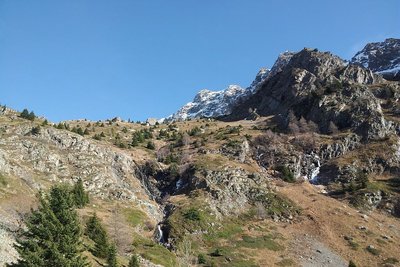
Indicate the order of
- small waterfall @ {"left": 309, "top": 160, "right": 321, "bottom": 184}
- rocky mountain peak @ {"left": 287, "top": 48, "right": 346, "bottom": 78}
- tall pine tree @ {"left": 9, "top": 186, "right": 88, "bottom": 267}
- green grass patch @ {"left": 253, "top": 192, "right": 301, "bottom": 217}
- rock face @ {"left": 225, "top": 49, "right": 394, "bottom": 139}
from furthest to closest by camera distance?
rocky mountain peak @ {"left": 287, "top": 48, "right": 346, "bottom": 78}
rock face @ {"left": 225, "top": 49, "right": 394, "bottom": 139}
small waterfall @ {"left": 309, "top": 160, "right": 321, "bottom": 184}
green grass patch @ {"left": 253, "top": 192, "right": 301, "bottom": 217}
tall pine tree @ {"left": 9, "top": 186, "right": 88, "bottom": 267}

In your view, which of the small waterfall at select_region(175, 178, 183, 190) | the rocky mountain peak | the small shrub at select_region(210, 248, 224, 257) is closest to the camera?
the small shrub at select_region(210, 248, 224, 257)

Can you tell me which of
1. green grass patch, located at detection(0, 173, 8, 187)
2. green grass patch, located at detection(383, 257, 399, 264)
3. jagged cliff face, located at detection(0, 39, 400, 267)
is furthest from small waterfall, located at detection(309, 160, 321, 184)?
green grass patch, located at detection(0, 173, 8, 187)

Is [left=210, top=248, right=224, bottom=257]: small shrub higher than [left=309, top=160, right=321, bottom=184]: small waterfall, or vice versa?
[left=309, top=160, right=321, bottom=184]: small waterfall

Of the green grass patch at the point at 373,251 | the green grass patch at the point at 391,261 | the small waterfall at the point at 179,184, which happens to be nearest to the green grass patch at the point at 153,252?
the small waterfall at the point at 179,184

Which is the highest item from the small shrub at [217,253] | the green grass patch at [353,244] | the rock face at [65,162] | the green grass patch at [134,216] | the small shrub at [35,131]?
the small shrub at [35,131]

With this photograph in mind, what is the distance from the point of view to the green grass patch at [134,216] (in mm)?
75844

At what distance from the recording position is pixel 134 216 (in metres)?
78.2

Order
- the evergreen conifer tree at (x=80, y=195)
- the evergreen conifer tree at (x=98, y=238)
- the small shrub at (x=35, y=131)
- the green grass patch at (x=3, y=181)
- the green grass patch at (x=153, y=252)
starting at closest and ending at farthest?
the evergreen conifer tree at (x=98, y=238)
the green grass patch at (x=153, y=252)
the green grass patch at (x=3, y=181)
the evergreen conifer tree at (x=80, y=195)
the small shrub at (x=35, y=131)

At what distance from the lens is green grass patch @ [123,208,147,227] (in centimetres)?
7584

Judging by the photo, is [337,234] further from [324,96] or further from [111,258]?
[324,96]

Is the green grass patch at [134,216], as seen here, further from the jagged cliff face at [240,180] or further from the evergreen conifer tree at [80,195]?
the evergreen conifer tree at [80,195]

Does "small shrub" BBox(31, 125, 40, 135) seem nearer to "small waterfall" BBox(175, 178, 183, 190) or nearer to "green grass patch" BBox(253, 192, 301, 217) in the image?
"small waterfall" BBox(175, 178, 183, 190)

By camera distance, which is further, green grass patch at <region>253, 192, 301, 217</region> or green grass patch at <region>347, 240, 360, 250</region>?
green grass patch at <region>253, 192, 301, 217</region>

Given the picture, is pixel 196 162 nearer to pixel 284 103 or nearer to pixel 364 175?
pixel 364 175
